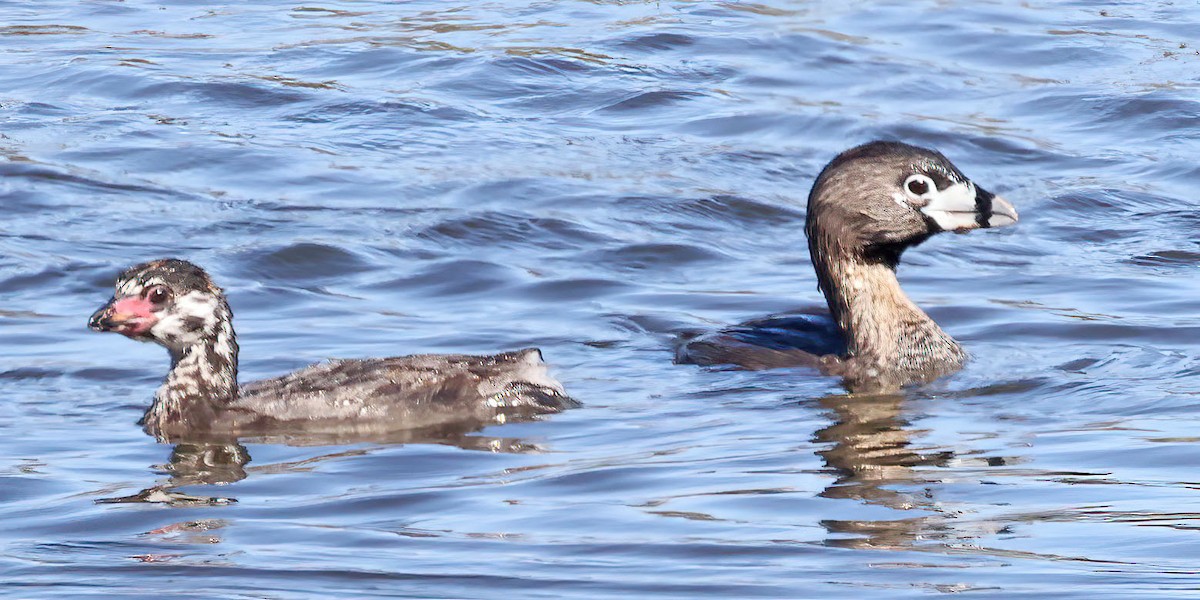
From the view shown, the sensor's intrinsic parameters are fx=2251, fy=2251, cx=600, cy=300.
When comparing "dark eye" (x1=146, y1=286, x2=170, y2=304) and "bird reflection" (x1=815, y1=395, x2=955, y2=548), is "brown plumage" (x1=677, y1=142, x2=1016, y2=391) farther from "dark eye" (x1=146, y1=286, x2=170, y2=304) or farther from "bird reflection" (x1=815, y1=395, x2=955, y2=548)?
"dark eye" (x1=146, y1=286, x2=170, y2=304)

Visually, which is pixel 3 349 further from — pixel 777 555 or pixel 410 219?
pixel 777 555

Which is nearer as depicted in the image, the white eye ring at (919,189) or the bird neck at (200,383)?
the bird neck at (200,383)

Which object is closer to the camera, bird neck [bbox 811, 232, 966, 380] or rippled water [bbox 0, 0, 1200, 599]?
rippled water [bbox 0, 0, 1200, 599]

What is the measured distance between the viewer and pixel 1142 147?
17.0 meters

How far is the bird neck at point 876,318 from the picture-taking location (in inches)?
436

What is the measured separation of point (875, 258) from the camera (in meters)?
11.3

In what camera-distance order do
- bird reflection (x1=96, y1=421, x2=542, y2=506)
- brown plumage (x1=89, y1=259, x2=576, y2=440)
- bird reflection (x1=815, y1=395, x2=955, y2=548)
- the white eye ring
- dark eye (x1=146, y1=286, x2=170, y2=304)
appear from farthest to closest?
the white eye ring → dark eye (x1=146, y1=286, x2=170, y2=304) → brown plumage (x1=89, y1=259, x2=576, y2=440) → bird reflection (x1=96, y1=421, x2=542, y2=506) → bird reflection (x1=815, y1=395, x2=955, y2=548)

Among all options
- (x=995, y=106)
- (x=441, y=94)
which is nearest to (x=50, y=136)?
(x=441, y=94)

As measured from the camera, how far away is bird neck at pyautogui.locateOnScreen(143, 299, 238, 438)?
1000 centimetres

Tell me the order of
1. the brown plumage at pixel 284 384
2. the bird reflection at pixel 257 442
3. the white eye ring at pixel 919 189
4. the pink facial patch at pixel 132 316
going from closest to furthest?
the bird reflection at pixel 257 442 → the brown plumage at pixel 284 384 → the pink facial patch at pixel 132 316 → the white eye ring at pixel 919 189

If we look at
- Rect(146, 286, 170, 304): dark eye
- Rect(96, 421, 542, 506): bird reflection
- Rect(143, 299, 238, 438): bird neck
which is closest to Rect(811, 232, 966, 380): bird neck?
Rect(96, 421, 542, 506): bird reflection

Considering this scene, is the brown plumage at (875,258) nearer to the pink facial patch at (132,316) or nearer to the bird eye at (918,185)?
the bird eye at (918,185)

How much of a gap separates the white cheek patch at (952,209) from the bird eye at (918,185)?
1.5 inches

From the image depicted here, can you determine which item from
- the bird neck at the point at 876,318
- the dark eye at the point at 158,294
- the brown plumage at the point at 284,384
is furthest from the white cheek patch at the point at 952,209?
the dark eye at the point at 158,294
